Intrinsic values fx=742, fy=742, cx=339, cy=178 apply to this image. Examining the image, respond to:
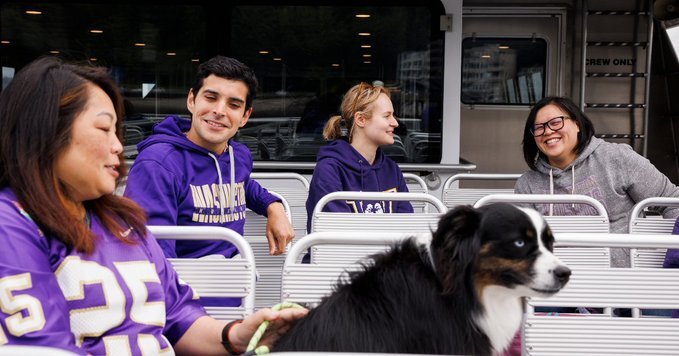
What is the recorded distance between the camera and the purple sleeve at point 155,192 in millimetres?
2924

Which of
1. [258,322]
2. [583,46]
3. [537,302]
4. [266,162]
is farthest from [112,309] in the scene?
[583,46]

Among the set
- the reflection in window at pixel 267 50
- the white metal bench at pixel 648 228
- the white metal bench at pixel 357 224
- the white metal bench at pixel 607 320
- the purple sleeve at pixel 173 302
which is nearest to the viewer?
the purple sleeve at pixel 173 302

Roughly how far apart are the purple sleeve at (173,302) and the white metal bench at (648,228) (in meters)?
2.31

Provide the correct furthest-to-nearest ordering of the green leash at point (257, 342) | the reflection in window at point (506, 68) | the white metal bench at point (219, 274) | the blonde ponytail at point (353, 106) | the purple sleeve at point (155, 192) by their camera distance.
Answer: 1. the reflection in window at point (506, 68)
2. the blonde ponytail at point (353, 106)
3. the purple sleeve at point (155, 192)
4. the white metal bench at point (219, 274)
5. the green leash at point (257, 342)

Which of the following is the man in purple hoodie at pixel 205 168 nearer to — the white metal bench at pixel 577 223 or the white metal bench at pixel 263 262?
the white metal bench at pixel 263 262

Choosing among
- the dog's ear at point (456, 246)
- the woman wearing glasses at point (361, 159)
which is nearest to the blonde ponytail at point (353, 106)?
the woman wearing glasses at point (361, 159)

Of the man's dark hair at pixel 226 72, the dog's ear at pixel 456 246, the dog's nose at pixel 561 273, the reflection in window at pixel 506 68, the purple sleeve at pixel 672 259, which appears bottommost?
the purple sleeve at pixel 672 259

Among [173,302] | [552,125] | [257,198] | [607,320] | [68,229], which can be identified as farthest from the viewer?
[552,125]

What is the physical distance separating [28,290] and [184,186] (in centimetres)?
155

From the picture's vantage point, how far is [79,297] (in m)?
1.75

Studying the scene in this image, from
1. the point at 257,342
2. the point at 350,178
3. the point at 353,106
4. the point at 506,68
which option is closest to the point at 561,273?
the point at 257,342

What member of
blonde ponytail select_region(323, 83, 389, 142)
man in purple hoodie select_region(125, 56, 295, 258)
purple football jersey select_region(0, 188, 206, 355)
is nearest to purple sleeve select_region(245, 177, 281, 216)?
man in purple hoodie select_region(125, 56, 295, 258)

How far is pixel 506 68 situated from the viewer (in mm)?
8398

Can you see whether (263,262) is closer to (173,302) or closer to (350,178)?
(350,178)
